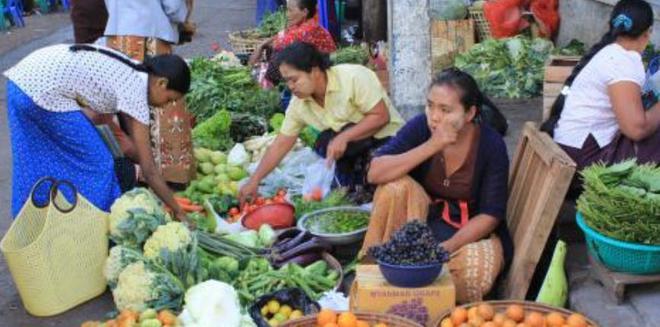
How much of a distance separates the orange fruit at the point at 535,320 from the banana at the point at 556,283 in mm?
288

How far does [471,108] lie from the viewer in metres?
3.90

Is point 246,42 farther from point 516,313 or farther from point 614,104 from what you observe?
point 516,313

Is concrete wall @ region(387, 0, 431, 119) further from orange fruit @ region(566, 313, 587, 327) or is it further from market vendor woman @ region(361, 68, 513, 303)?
orange fruit @ region(566, 313, 587, 327)

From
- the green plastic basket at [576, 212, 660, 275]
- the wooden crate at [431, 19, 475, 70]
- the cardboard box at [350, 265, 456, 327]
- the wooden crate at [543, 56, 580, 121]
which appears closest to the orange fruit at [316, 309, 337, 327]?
the cardboard box at [350, 265, 456, 327]

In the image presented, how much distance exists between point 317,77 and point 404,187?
1187 millimetres

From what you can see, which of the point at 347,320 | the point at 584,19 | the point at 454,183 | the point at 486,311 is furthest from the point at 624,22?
the point at 584,19

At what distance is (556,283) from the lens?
3684mm

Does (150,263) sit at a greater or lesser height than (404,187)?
lesser

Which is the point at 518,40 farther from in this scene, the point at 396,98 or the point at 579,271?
the point at 579,271

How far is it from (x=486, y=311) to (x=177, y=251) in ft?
5.23

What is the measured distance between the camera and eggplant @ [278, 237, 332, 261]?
4.62 m

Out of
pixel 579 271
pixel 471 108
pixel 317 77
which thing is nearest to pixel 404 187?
pixel 471 108

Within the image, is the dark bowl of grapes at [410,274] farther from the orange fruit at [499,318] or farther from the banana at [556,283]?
the banana at [556,283]

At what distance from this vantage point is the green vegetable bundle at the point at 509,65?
7207 millimetres
